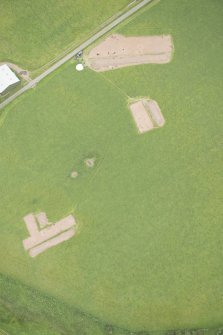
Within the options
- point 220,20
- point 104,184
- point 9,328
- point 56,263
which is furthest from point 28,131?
point 220,20

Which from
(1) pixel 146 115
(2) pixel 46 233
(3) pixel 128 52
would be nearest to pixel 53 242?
(2) pixel 46 233

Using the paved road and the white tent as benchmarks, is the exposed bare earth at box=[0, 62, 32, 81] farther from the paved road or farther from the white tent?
the white tent

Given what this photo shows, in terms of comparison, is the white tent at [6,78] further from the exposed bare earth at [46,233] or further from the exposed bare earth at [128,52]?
the exposed bare earth at [46,233]

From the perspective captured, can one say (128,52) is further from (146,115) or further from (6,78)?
(6,78)

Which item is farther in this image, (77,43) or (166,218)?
(77,43)

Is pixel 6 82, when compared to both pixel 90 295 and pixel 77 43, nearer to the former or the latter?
pixel 77 43

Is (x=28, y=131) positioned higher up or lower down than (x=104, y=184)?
higher up

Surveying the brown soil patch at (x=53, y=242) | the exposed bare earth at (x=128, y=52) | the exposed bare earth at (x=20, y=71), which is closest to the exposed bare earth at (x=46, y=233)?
the brown soil patch at (x=53, y=242)
